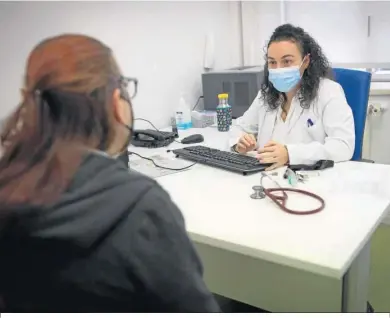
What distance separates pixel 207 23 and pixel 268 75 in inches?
42.4

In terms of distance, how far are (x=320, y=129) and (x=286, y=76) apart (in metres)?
0.26

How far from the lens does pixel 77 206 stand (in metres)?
0.72

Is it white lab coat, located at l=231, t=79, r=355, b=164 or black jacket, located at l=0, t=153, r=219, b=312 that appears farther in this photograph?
white lab coat, located at l=231, t=79, r=355, b=164

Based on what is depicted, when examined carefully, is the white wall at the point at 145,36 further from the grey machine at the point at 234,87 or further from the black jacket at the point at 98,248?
the black jacket at the point at 98,248

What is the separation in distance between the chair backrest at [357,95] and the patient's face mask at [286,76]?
22 cm

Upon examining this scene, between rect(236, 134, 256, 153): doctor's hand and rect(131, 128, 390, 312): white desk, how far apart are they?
29 centimetres

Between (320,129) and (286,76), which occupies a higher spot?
(286,76)

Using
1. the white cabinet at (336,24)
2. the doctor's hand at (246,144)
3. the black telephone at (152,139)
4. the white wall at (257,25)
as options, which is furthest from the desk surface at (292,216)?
the white wall at (257,25)

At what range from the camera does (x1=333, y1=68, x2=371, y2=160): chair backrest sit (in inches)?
75.4

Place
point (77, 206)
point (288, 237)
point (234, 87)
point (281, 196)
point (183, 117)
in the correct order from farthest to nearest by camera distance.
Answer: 1. point (234, 87)
2. point (183, 117)
3. point (281, 196)
4. point (288, 237)
5. point (77, 206)

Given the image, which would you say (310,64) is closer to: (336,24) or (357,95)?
(357,95)

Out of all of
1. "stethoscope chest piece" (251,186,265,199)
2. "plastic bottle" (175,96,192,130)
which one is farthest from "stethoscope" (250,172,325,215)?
"plastic bottle" (175,96,192,130)

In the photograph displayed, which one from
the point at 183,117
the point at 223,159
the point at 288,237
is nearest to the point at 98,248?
the point at 288,237

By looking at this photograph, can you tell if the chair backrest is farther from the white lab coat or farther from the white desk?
the white desk
